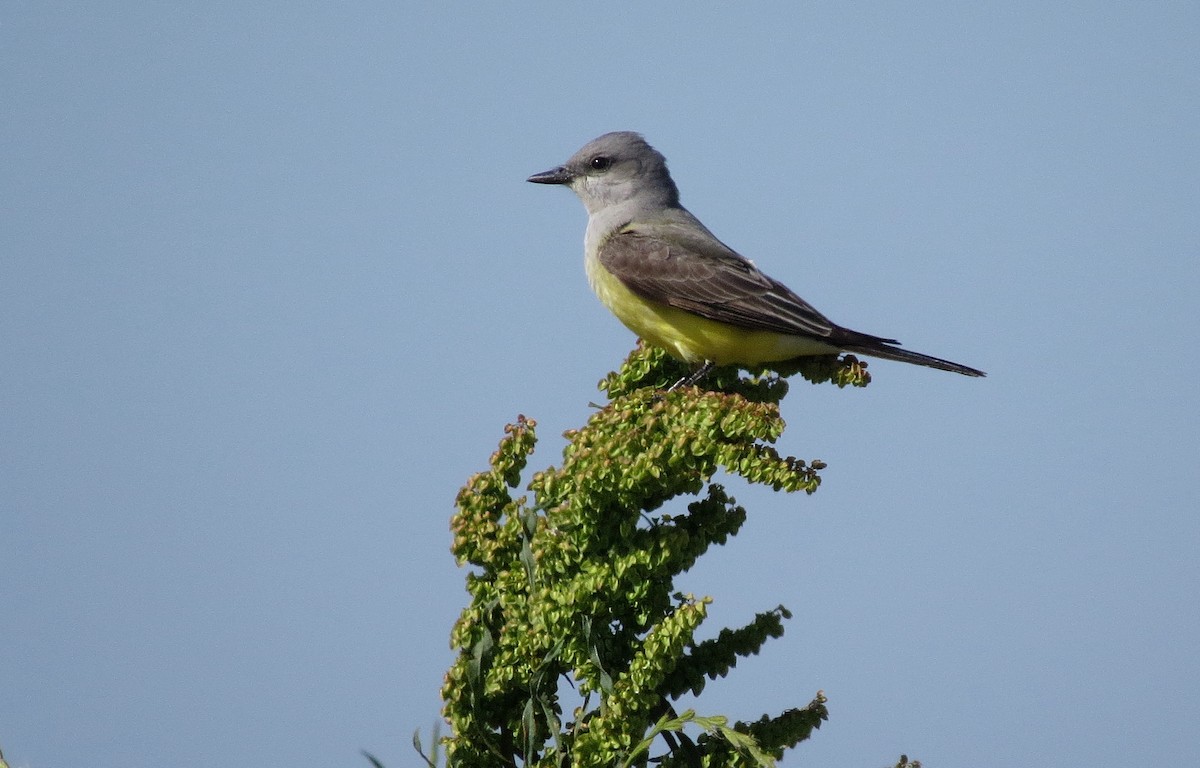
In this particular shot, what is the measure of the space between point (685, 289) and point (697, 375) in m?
0.64

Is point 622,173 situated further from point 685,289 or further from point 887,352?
point 887,352

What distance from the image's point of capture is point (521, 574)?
470 centimetres

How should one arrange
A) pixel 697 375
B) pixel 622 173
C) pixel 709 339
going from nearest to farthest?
pixel 697 375 < pixel 709 339 < pixel 622 173

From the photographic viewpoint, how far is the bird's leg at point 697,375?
245 inches

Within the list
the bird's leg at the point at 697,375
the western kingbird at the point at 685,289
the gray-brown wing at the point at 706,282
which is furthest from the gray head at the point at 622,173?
the bird's leg at the point at 697,375

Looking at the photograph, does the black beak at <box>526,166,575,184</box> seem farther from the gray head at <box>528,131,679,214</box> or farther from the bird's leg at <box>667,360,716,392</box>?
the bird's leg at <box>667,360,716,392</box>

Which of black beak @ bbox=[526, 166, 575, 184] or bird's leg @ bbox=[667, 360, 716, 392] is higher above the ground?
black beak @ bbox=[526, 166, 575, 184]

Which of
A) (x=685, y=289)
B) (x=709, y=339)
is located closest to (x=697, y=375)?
(x=709, y=339)

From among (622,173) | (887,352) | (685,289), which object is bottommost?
(887,352)

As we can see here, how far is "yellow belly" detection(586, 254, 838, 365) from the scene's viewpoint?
6.53 m

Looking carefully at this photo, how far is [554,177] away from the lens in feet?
27.8

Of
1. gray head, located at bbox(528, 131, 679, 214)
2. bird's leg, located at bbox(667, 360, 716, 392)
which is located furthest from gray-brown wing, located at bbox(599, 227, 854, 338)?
gray head, located at bbox(528, 131, 679, 214)

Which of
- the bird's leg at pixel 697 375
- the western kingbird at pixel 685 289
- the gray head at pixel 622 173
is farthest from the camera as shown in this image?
the gray head at pixel 622 173

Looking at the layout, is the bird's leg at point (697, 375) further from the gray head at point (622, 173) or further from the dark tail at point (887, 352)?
the gray head at point (622, 173)
